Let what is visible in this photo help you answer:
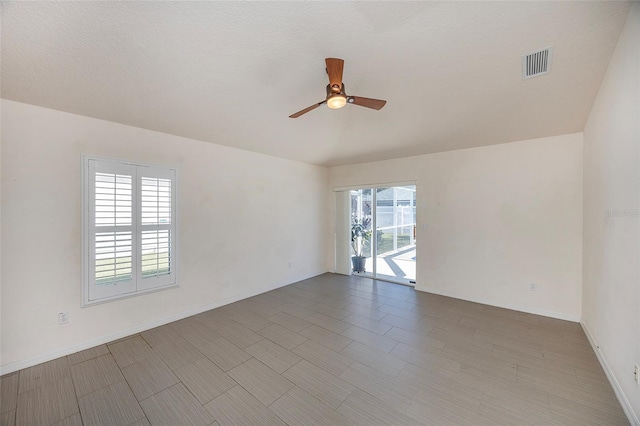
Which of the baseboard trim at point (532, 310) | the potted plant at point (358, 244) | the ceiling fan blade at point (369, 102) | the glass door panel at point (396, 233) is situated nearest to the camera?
the ceiling fan blade at point (369, 102)

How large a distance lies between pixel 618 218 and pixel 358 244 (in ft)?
13.7

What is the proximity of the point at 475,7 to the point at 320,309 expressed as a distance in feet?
12.2

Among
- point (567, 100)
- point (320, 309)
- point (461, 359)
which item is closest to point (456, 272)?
point (461, 359)

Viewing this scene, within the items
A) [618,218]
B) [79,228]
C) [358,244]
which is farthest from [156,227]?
[618,218]

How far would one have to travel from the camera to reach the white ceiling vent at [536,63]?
2.02 m

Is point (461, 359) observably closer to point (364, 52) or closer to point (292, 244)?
point (364, 52)

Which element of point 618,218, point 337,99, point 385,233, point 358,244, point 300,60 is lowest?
point 358,244

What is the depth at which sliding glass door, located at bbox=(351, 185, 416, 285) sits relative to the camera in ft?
16.8

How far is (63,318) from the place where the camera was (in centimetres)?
266

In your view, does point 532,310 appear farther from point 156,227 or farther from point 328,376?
point 156,227

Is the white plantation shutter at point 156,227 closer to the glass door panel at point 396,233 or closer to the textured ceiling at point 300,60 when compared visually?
the textured ceiling at point 300,60


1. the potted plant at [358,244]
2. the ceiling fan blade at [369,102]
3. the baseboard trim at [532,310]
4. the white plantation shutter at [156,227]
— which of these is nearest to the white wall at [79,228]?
the white plantation shutter at [156,227]

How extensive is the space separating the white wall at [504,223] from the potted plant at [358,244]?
1.34 m

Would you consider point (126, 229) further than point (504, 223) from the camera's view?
No
